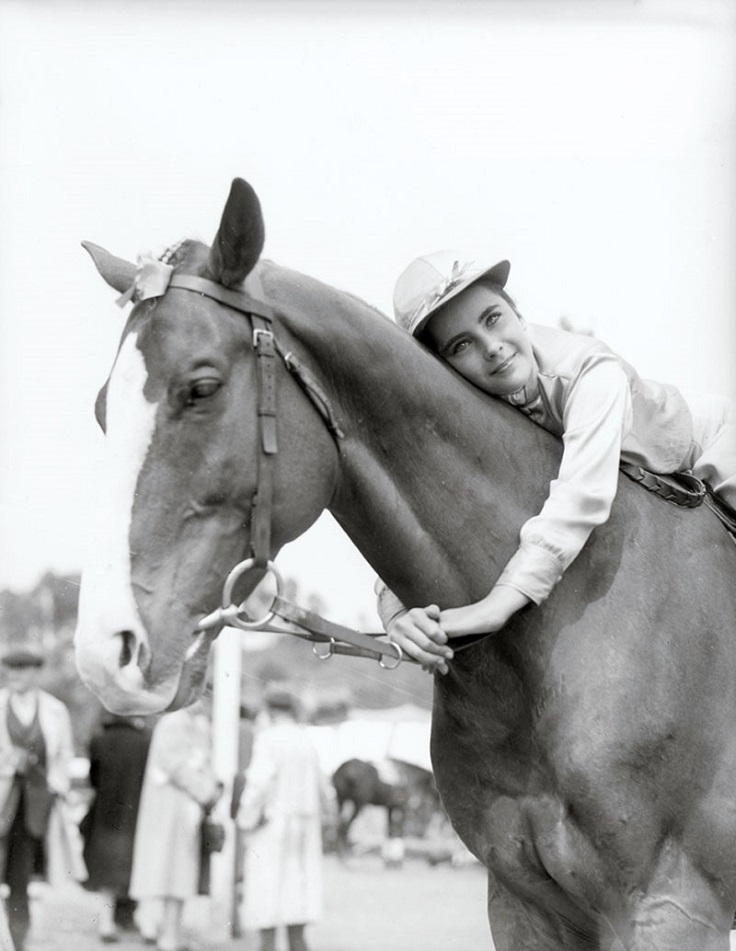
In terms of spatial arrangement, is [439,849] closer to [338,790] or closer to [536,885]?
[338,790]

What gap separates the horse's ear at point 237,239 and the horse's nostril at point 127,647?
0.90 meters

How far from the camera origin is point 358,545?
336cm

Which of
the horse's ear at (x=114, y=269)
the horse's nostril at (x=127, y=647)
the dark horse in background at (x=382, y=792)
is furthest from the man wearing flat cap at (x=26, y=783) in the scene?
the dark horse in background at (x=382, y=792)

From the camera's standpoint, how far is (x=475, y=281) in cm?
344

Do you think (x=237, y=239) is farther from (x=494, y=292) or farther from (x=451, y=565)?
(x=451, y=565)

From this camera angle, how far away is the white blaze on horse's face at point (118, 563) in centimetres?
273

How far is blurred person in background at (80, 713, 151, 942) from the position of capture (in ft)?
31.8

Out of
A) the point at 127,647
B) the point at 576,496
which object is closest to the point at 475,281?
the point at 576,496

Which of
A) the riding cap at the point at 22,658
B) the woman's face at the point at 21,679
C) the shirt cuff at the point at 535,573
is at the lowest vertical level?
the woman's face at the point at 21,679

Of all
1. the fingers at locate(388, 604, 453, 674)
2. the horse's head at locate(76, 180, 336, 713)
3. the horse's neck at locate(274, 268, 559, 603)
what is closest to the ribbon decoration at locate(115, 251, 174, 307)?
the horse's head at locate(76, 180, 336, 713)

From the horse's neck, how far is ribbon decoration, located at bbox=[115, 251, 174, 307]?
0.35 m

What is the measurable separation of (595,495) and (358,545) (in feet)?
2.18

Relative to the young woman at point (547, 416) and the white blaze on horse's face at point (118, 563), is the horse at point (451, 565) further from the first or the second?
the young woman at point (547, 416)

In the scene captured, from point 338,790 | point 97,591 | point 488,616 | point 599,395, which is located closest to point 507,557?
point 488,616
